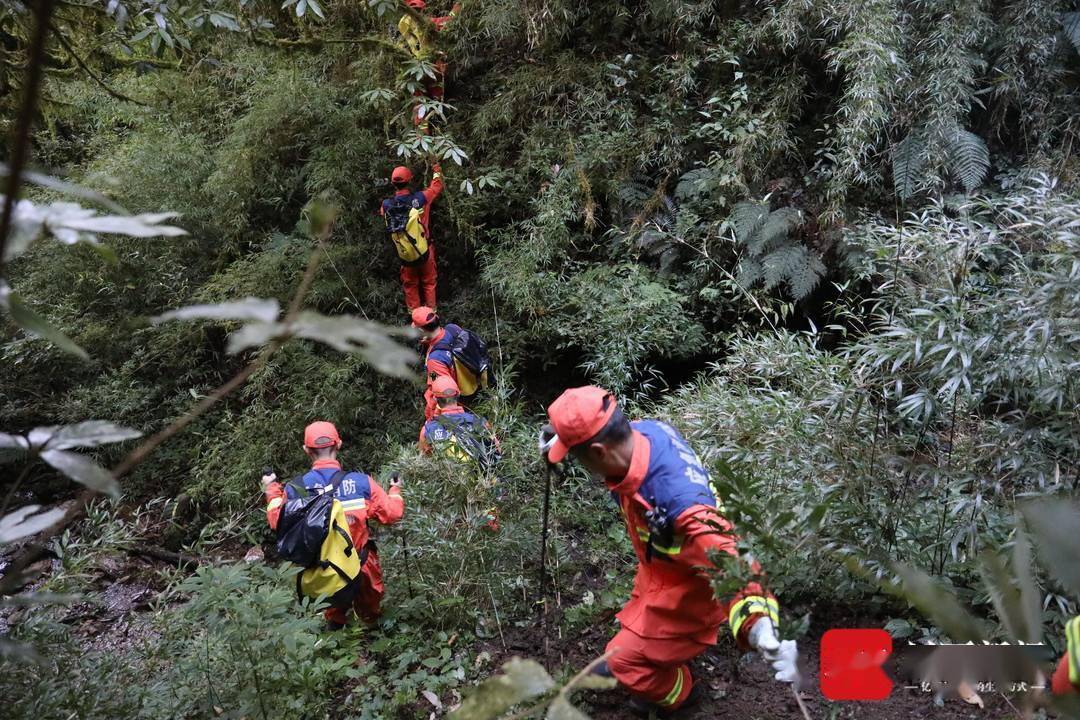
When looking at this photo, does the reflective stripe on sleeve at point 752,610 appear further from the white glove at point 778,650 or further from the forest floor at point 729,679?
the forest floor at point 729,679

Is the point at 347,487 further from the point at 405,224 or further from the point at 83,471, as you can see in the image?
the point at 405,224

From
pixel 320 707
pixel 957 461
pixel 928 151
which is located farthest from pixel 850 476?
pixel 928 151

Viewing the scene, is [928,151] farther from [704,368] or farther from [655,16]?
[655,16]

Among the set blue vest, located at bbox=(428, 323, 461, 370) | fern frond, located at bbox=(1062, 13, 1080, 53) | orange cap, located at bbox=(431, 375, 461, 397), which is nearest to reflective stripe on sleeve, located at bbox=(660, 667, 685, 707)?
orange cap, located at bbox=(431, 375, 461, 397)

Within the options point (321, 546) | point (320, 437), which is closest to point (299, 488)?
point (321, 546)

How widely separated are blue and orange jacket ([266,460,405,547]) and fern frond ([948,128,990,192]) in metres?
4.96

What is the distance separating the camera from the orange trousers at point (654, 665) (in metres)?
2.80

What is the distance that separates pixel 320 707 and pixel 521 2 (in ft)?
21.4

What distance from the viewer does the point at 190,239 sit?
764cm

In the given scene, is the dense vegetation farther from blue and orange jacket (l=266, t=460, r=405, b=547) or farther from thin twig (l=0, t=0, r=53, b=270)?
thin twig (l=0, t=0, r=53, b=270)

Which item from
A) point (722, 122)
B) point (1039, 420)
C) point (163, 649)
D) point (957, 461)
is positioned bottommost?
point (163, 649)

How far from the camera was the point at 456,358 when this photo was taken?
227 inches

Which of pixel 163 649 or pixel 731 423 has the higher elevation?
pixel 731 423

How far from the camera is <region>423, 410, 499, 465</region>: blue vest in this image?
401cm
